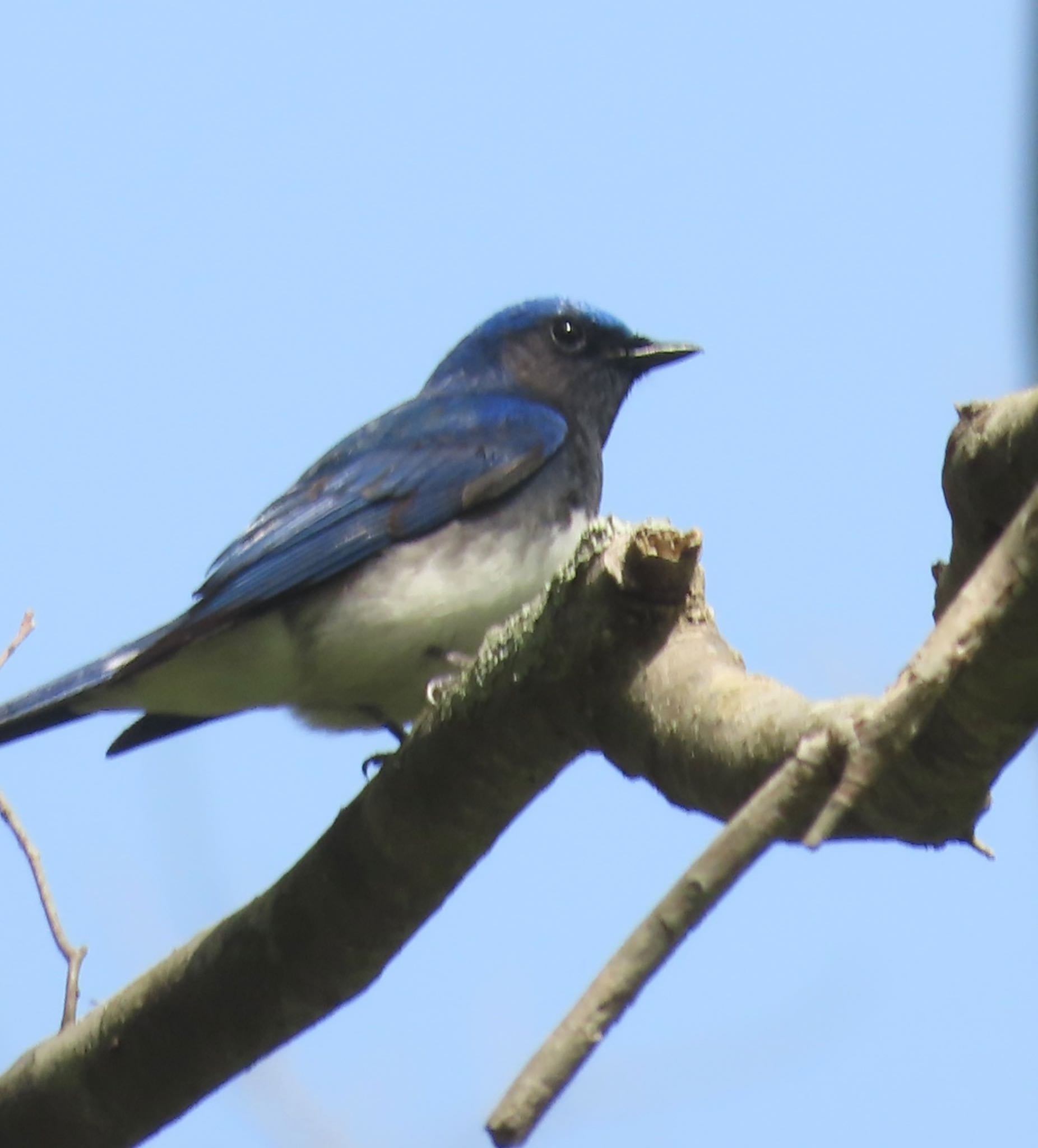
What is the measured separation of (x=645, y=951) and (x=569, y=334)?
5.59m

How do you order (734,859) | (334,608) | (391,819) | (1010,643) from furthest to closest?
(334,608) < (391,819) < (1010,643) < (734,859)

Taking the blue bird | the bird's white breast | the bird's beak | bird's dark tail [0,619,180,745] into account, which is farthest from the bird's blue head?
bird's dark tail [0,619,180,745]

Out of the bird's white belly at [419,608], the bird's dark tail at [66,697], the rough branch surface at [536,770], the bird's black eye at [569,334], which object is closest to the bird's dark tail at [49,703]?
the bird's dark tail at [66,697]

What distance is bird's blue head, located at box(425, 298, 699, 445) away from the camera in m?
7.27

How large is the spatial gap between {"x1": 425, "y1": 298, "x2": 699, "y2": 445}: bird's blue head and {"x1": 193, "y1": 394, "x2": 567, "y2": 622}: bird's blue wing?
491mm

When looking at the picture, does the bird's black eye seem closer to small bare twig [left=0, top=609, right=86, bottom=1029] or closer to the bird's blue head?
the bird's blue head

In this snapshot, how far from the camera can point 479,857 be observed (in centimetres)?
398

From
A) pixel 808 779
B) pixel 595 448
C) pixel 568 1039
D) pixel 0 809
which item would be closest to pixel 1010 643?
pixel 808 779

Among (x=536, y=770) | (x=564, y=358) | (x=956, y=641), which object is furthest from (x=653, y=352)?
(x=956, y=641)

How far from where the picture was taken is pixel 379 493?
612 centimetres

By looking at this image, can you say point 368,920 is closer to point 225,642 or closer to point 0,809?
point 0,809

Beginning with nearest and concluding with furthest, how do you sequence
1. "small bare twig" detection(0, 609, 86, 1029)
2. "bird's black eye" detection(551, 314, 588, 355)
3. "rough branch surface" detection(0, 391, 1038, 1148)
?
"rough branch surface" detection(0, 391, 1038, 1148)
"small bare twig" detection(0, 609, 86, 1029)
"bird's black eye" detection(551, 314, 588, 355)

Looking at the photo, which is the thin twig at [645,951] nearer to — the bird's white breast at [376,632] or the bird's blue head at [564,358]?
the bird's white breast at [376,632]

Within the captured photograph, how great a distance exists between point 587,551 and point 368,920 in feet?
3.75
